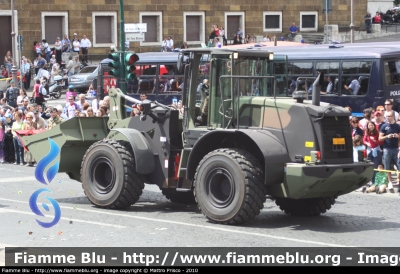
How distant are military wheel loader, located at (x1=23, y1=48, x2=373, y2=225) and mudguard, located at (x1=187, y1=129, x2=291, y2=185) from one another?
0.02m

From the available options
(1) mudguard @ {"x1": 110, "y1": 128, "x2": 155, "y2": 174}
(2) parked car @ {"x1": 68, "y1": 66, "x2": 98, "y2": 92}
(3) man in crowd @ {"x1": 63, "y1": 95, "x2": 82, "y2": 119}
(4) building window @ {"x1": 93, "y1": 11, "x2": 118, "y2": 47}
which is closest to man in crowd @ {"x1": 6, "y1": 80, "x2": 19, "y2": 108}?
(2) parked car @ {"x1": 68, "y1": 66, "x2": 98, "y2": 92}

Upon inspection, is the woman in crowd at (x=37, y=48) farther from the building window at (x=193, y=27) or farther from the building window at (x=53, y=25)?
the building window at (x=193, y=27)

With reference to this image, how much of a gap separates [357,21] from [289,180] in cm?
4772

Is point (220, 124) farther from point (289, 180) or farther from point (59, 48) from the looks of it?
point (59, 48)

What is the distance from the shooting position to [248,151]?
13617mm

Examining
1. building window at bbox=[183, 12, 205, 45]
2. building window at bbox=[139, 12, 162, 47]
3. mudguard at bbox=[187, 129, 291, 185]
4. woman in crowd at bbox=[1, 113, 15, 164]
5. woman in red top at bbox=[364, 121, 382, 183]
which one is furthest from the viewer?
building window at bbox=[183, 12, 205, 45]

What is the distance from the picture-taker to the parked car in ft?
136

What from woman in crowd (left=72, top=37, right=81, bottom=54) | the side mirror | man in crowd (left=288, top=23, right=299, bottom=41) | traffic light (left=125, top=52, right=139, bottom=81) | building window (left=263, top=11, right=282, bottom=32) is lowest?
the side mirror

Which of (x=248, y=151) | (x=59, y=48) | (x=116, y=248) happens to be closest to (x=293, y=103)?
(x=248, y=151)

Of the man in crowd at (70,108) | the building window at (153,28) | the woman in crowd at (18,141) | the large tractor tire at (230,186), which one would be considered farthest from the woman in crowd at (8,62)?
the large tractor tire at (230,186)

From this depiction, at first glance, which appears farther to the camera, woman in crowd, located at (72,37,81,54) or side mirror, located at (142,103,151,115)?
woman in crowd, located at (72,37,81,54)

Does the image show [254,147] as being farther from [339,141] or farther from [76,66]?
[76,66]

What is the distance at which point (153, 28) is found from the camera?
5338 centimetres

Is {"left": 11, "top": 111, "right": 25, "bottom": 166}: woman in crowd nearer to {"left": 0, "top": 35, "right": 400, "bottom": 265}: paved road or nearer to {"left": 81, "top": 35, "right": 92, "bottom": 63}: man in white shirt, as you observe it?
{"left": 0, "top": 35, "right": 400, "bottom": 265}: paved road
